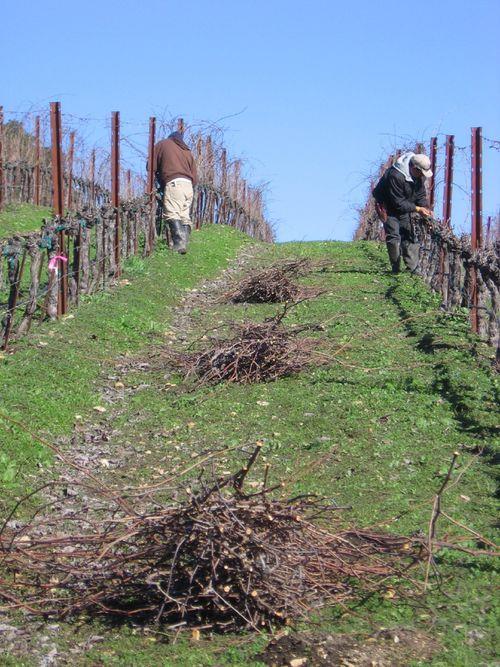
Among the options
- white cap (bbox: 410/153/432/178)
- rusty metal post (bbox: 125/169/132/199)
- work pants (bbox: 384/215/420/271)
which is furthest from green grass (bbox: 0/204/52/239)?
white cap (bbox: 410/153/432/178)

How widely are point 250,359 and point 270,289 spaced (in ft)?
14.5

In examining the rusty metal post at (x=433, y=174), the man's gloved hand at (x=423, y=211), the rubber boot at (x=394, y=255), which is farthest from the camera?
the rusty metal post at (x=433, y=174)

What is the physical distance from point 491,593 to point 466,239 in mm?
7194

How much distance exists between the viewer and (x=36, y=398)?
25.0ft

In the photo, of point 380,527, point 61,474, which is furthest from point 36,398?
point 380,527

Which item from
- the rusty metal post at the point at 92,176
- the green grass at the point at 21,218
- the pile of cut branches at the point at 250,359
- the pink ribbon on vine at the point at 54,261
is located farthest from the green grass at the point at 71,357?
the rusty metal post at the point at 92,176

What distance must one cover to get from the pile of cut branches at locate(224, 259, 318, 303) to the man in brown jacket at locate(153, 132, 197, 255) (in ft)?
11.7

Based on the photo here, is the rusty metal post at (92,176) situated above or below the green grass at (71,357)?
above

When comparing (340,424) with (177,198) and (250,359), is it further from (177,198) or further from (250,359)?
(177,198)

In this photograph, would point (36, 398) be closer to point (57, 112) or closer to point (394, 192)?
point (57, 112)

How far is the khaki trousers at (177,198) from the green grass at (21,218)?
11.7 feet

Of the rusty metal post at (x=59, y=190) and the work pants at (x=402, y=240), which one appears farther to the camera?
the work pants at (x=402, y=240)

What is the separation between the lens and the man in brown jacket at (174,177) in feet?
54.1

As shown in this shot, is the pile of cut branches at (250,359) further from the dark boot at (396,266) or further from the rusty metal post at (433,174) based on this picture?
the rusty metal post at (433,174)
